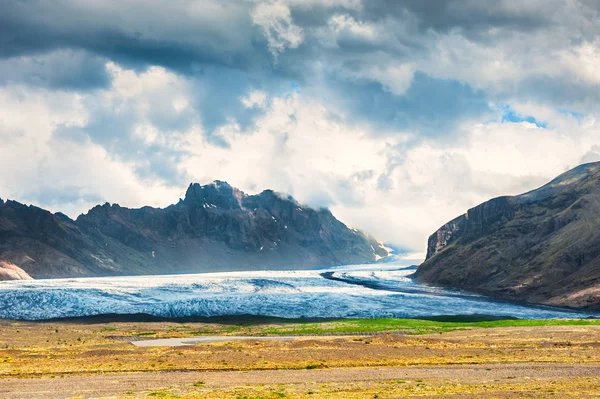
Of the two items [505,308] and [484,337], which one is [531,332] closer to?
[484,337]

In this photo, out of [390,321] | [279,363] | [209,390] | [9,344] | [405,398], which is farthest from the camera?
[390,321]

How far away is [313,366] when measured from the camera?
6725 centimetres

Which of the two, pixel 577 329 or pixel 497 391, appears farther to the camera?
A: pixel 577 329

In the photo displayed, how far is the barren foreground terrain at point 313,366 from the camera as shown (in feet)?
166

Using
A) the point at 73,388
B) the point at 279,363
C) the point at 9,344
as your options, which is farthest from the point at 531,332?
the point at 9,344

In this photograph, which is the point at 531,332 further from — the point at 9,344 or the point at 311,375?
the point at 9,344

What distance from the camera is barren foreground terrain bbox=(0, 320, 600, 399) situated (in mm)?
50688

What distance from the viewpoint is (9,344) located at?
3524 inches

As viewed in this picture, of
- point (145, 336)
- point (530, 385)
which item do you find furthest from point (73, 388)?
point (145, 336)

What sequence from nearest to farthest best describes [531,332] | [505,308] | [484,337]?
[484,337] → [531,332] → [505,308]

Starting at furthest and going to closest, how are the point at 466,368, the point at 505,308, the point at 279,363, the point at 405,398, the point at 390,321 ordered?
the point at 505,308 < the point at 390,321 < the point at 279,363 < the point at 466,368 < the point at 405,398

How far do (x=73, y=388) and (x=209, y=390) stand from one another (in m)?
12.2

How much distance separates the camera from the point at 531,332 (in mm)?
102375

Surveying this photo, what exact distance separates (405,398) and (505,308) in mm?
152732
